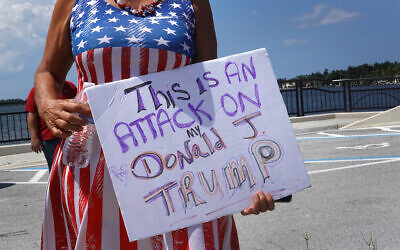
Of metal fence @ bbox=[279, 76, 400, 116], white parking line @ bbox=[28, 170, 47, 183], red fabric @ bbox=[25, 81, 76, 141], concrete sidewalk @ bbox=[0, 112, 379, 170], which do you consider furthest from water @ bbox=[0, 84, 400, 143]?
red fabric @ bbox=[25, 81, 76, 141]

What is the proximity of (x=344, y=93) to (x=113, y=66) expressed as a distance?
17.4 m

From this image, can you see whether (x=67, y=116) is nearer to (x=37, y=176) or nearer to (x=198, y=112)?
(x=198, y=112)

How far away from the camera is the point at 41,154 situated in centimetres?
1235

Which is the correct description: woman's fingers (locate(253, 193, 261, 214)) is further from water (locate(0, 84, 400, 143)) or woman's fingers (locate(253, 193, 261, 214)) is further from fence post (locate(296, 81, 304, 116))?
water (locate(0, 84, 400, 143))

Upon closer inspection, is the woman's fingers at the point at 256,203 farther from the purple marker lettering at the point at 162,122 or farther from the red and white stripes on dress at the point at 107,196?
the purple marker lettering at the point at 162,122

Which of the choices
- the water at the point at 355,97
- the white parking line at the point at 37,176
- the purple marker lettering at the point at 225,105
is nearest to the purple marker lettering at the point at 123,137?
the purple marker lettering at the point at 225,105

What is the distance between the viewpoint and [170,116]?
1.61m

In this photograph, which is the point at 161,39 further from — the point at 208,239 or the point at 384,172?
the point at 384,172

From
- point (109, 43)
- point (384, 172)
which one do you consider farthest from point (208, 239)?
point (384, 172)

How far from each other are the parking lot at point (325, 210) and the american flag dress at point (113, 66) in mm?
1233

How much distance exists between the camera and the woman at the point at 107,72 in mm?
1640

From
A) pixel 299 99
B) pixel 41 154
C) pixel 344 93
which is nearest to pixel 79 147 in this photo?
pixel 41 154

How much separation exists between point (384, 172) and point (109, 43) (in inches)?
249

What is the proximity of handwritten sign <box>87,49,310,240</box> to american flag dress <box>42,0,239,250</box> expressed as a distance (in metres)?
0.10
